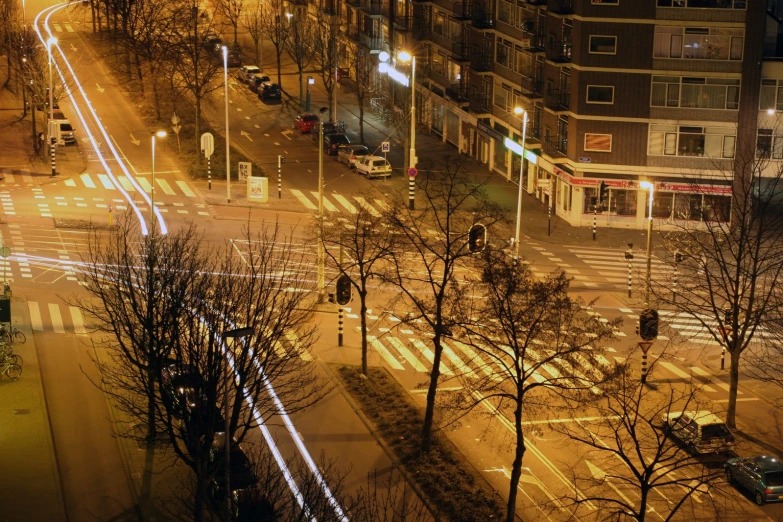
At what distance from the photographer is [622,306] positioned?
53.7 m

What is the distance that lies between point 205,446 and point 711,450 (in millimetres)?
16151

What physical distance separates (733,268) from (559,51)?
16501 mm

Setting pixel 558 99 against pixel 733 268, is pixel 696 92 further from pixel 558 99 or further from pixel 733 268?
pixel 733 268

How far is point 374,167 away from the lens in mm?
73875

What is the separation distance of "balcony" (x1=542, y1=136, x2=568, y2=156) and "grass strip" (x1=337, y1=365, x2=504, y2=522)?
27433 mm

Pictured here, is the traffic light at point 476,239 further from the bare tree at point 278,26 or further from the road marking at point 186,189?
the bare tree at point 278,26

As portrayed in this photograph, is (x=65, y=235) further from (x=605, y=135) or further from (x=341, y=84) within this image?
(x=341, y=84)

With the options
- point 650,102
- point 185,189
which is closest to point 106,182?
point 185,189

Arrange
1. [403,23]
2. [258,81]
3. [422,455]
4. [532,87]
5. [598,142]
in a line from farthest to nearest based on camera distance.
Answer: [258,81], [403,23], [532,87], [598,142], [422,455]

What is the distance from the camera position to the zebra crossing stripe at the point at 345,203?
67062 millimetres

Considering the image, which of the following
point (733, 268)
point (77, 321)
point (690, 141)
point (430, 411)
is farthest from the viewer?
point (690, 141)

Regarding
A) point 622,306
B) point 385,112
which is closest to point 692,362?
point 622,306

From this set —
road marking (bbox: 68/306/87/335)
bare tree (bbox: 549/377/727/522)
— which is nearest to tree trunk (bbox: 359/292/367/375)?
bare tree (bbox: 549/377/727/522)

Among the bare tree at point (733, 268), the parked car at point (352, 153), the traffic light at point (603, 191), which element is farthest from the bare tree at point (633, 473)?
the parked car at point (352, 153)
